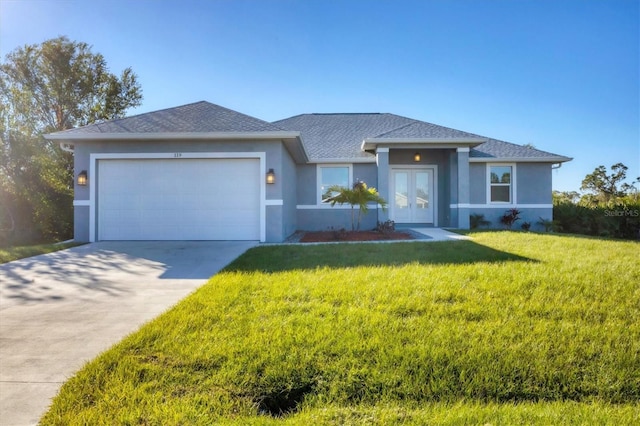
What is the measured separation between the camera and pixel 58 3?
35.9 ft

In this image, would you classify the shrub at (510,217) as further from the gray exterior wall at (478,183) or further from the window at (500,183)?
the gray exterior wall at (478,183)

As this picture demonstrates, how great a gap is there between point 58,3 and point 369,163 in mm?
12177

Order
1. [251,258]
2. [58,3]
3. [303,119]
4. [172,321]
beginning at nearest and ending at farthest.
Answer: [172,321] → [251,258] → [58,3] → [303,119]

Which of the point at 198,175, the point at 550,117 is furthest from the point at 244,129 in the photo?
the point at 550,117

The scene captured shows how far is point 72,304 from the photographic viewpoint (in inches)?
157

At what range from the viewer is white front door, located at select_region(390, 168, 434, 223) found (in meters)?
13.6

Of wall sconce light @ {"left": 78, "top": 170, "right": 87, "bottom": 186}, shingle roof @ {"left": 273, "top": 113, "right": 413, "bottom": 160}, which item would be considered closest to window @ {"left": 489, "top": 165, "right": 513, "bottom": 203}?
shingle roof @ {"left": 273, "top": 113, "right": 413, "bottom": 160}

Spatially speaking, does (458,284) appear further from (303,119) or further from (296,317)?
(303,119)

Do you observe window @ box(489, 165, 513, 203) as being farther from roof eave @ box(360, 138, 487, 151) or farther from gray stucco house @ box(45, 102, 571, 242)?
gray stucco house @ box(45, 102, 571, 242)

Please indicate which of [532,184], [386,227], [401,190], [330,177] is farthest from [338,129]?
[532,184]

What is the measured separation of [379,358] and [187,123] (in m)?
9.12

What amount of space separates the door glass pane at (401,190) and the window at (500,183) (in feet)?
11.0

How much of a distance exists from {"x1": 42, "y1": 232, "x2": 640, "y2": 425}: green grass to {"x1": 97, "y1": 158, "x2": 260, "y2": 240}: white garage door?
5.26 m

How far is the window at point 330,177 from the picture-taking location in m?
12.8
